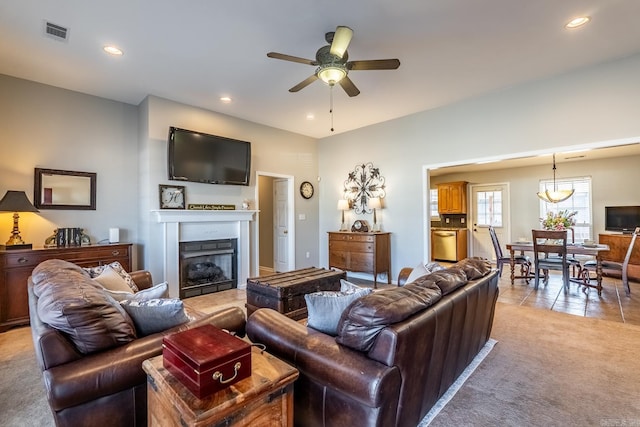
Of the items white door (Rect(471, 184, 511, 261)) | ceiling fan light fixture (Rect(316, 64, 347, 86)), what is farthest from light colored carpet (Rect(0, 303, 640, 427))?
white door (Rect(471, 184, 511, 261))

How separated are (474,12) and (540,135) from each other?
2.20m

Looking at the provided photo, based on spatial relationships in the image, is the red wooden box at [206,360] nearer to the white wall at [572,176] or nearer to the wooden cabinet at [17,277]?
the wooden cabinet at [17,277]

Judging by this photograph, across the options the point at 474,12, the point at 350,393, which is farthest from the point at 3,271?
the point at 474,12

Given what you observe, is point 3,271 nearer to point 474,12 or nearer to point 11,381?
point 11,381

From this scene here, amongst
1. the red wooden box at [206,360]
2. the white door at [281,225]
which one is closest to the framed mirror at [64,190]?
the white door at [281,225]

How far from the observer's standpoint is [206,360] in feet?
3.50

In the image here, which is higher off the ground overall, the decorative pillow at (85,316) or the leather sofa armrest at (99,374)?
the decorative pillow at (85,316)

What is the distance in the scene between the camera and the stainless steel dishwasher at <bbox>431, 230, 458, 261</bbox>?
7930 mm

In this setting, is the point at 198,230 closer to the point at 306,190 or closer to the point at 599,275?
the point at 306,190

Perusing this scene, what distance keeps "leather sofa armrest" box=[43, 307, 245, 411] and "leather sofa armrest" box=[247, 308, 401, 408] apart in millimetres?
567

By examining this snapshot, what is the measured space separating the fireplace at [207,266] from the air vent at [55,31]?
9.07 feet

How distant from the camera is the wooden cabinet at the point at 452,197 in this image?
8227 mm

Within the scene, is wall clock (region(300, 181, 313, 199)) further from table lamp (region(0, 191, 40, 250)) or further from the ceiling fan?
table lamp (region(0, 191, 40, 250))

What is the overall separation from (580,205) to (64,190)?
9.80m
